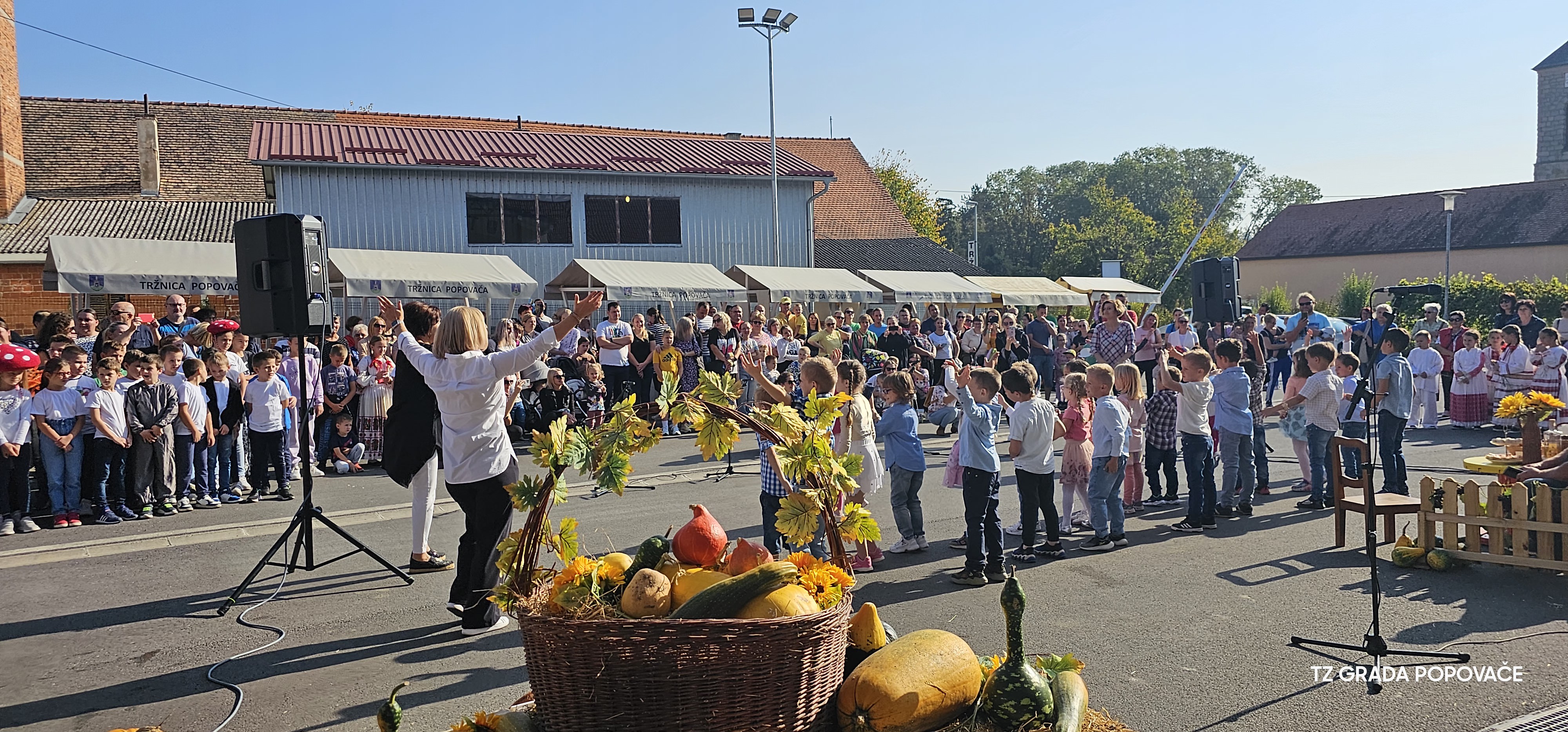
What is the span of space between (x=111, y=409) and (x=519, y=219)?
61.8 feet

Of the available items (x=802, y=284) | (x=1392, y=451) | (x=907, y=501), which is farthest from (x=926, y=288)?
(x=907, y=501)

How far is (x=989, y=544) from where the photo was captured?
23.5 ft

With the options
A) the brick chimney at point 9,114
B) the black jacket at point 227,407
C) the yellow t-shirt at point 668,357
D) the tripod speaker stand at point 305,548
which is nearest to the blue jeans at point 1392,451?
the tripod speaker stand at point 305,548

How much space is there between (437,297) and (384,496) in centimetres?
1239

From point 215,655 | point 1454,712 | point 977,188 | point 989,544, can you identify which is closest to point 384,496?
point 215,655

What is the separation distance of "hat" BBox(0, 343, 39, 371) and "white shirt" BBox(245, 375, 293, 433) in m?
1.85

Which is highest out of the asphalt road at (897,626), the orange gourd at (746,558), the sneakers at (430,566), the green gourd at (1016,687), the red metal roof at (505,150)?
the red metal roof at (505,150)

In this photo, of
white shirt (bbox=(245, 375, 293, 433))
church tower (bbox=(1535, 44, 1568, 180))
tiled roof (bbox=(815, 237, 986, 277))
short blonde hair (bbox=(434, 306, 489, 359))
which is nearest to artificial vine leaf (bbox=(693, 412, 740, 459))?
short blonde hair (bbox=(434, 306, 489, 359))

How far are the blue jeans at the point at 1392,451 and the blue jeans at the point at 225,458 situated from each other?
36.9ft

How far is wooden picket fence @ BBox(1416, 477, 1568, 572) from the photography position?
684 centimetres

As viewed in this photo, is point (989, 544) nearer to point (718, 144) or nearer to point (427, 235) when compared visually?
point (427, 235)

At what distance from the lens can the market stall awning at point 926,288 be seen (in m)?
31.2

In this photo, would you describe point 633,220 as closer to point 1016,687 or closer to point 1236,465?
point 1236,465

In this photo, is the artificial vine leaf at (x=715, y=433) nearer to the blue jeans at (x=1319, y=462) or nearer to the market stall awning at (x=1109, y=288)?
the blue jeans at (x=1319, y=462)
